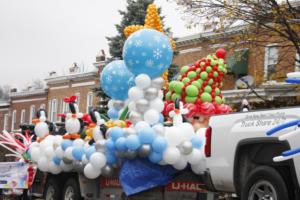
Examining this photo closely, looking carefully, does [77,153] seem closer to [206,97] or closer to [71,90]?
[206,97]

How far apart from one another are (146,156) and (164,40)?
2.78 m

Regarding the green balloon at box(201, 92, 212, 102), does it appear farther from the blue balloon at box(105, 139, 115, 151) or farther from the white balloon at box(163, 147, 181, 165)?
the white balloon at box(163, 147, 181, 165)

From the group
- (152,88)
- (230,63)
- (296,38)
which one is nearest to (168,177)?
(152,88)

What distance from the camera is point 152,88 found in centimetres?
1205

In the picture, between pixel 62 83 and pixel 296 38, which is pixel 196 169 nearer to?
pixel 296 38

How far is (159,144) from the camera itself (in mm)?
10930

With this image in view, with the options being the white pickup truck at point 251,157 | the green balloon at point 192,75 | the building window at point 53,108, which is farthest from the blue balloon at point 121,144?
the building window at point 53,108

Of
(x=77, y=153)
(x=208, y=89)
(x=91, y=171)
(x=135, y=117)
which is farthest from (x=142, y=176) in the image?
(x=208, y=89)

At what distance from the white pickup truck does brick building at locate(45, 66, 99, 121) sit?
32.6 metres

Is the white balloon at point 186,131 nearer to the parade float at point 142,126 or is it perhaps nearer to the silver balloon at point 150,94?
the parade float at point 142,126

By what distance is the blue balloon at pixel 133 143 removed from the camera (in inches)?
432

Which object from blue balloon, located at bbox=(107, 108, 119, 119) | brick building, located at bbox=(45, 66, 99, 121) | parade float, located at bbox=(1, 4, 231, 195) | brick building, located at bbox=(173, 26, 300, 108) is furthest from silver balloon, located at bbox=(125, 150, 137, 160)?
brick building, located at bbox=(45, 66, 99, 121)

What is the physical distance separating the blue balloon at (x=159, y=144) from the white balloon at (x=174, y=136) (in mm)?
139

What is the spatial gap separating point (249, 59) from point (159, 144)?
1844 cm
